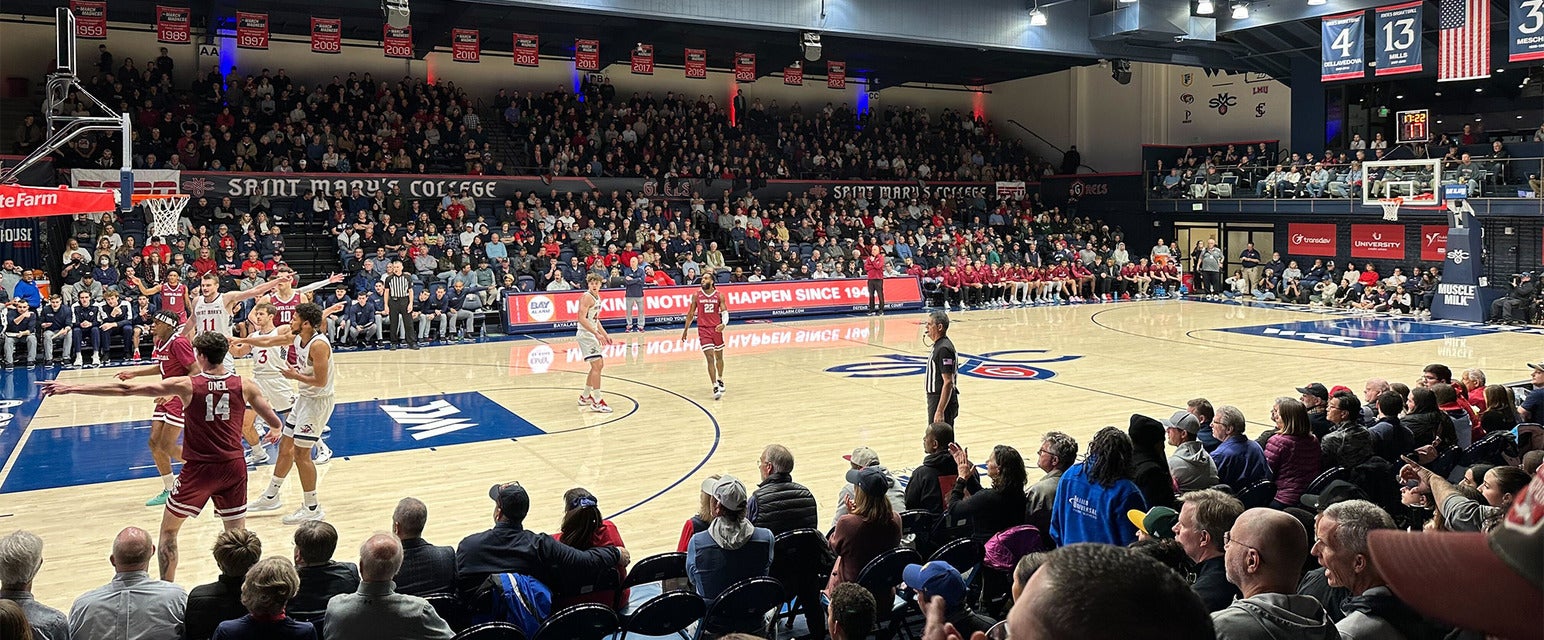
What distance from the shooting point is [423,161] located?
29.2 metres

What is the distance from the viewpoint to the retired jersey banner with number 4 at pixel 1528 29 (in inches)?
748

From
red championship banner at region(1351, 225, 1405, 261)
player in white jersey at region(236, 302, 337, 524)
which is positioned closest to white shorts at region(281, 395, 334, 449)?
player in white jersey at region(236, 302, 337, 524)

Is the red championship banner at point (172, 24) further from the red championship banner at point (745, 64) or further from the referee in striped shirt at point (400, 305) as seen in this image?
the red championship banner at point (745, 64)

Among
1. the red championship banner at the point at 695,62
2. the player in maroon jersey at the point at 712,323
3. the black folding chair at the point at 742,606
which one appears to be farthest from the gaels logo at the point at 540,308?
the black folding chair at the point at 742,606

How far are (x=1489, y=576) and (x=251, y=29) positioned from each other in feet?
88.3

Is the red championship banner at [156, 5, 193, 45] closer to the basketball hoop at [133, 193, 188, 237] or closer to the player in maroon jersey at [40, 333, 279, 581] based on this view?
the basketball hoop at [133, 193, 188, 237]

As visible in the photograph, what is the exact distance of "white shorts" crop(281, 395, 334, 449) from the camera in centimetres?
942

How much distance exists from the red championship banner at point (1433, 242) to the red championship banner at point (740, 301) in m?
14.0

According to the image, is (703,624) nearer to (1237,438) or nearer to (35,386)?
(1237,438)

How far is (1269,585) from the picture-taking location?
3549 mm

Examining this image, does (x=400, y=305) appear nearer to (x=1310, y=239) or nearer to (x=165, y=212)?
(x=165, y=212)

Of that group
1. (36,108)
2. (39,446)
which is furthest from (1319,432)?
(36,108)

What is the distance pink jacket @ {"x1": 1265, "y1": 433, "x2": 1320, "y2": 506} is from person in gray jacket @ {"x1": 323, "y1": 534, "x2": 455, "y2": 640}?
5499mm

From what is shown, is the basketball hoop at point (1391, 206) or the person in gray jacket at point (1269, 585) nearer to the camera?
the person in gray jacket at point (1269, 585)
